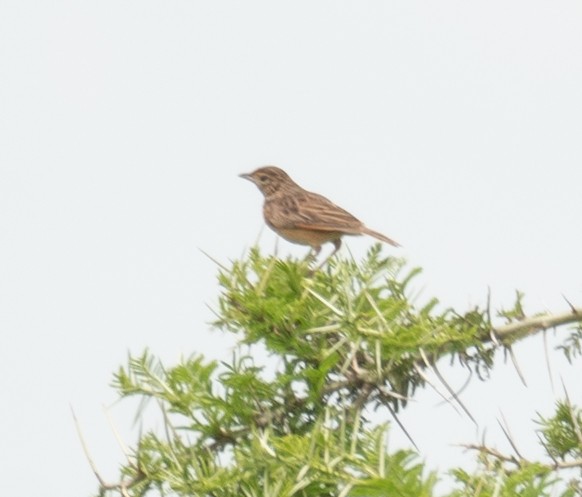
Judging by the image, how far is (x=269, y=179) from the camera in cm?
1011

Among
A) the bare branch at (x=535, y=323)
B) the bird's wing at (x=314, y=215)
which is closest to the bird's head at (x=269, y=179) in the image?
the bird's wing at (x=314, y=215)

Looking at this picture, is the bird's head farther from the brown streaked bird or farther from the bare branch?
the bare branch

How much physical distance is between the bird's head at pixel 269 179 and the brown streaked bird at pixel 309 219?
0.42 meters

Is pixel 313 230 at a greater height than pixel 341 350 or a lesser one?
greater

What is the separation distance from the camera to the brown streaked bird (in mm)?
7730

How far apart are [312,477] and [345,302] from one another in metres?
0.63

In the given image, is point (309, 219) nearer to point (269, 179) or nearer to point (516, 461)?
point (269, 179)

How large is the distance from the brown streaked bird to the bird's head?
0.42m

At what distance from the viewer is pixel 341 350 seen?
4.09m

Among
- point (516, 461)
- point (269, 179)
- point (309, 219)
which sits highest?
point (269, 179)

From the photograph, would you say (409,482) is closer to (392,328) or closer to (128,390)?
(392,328)

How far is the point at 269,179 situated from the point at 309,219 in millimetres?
2202

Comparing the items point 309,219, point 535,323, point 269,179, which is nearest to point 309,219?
point 309,219

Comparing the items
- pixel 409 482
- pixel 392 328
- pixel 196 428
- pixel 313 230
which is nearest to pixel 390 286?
pixel 392 328
